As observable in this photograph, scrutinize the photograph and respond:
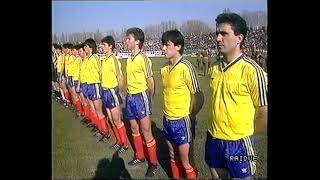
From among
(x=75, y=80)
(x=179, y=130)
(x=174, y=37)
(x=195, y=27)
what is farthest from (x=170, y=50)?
(x=75, y=80)

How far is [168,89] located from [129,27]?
50cm

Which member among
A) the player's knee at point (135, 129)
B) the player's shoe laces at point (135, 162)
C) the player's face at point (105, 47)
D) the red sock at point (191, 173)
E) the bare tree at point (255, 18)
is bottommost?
the red sock at point (191, 173)

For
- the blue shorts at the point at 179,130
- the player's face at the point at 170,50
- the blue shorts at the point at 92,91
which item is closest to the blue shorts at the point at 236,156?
the blue shorts at the point at 179,130

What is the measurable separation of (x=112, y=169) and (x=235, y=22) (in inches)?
51.7

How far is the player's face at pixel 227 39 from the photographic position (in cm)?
275

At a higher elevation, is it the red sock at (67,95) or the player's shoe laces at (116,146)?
the red sock at (67,95)

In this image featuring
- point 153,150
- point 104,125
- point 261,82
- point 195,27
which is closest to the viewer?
point 261,82

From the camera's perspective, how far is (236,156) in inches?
109

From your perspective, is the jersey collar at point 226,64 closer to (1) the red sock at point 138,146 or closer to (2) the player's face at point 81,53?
(1) the red sock at point 138,146

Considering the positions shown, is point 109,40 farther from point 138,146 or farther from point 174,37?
point 138,146
